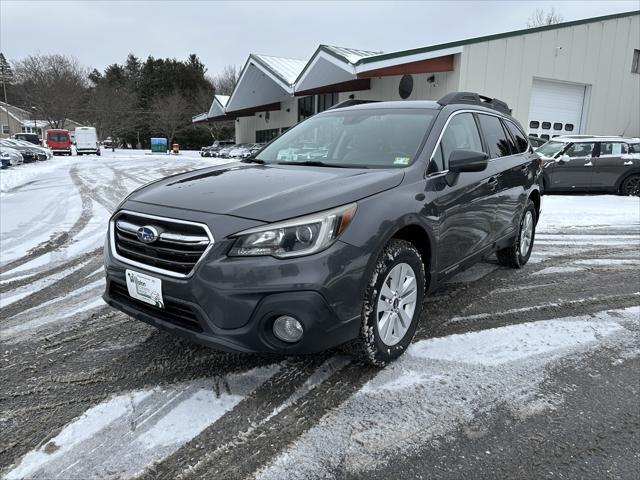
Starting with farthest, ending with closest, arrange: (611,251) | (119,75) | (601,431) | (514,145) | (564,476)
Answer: (119,75) → (611,251) → (514,145) → (601,431) → (564,476)

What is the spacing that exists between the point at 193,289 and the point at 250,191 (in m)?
0.70

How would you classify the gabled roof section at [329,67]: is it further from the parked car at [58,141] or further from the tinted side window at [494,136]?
the parked car at [58,141]

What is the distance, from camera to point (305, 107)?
30.3 metres

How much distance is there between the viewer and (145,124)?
67.5m

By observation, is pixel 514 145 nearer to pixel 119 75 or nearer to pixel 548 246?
pixel 548 246

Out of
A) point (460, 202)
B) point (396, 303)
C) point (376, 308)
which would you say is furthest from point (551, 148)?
point (376, 308)

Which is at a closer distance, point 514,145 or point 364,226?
point 364,226

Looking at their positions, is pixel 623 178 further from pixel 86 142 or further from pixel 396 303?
pixel 86 142

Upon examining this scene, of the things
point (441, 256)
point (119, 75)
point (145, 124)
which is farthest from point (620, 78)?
point (119, 75)

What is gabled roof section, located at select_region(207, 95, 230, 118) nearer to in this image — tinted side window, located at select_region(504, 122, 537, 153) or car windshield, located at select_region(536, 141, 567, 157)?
car windshield, located at select_region(536, 141, 567, 157)

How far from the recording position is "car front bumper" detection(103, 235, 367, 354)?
7.89 ft

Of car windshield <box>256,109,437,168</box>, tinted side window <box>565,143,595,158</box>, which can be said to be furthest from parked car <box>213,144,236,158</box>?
car windshield <box>256,109,437,168</box>

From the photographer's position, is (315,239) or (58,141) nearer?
(315,239)

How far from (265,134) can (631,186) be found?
30.4m
